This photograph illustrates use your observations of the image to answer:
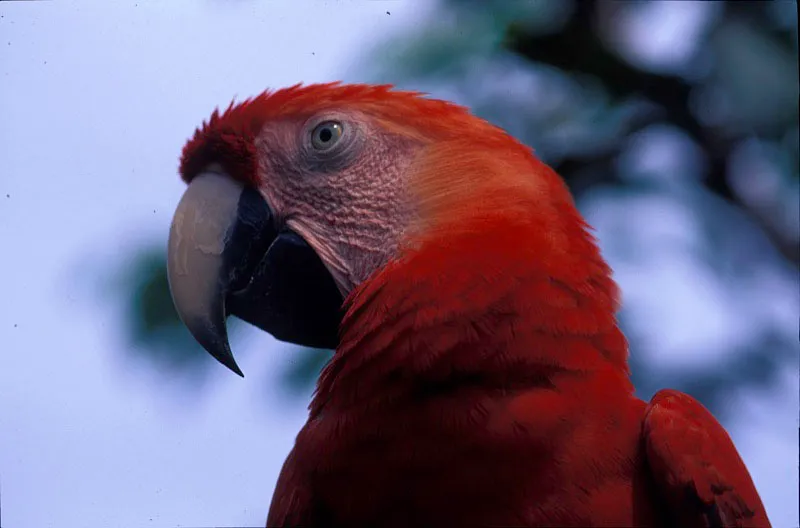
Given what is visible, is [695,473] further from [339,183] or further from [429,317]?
[339,183]

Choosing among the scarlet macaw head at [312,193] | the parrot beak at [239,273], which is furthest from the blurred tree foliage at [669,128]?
the parrot beak at [239,273]

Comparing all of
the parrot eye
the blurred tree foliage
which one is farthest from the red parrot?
the blurred tree foliage

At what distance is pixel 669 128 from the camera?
1376 mm

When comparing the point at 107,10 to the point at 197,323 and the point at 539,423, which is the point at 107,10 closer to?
the point at 197,323

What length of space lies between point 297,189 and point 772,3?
90 centimetres

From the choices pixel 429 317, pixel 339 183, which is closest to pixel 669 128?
pixel 339 183

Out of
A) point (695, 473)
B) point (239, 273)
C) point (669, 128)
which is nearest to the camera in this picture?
point (695, 473)

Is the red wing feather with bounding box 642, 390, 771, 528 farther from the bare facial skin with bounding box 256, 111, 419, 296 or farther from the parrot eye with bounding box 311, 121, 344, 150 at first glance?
the parrot eye with bounding box 311, 121, 344, 150

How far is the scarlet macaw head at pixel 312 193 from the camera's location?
90cm

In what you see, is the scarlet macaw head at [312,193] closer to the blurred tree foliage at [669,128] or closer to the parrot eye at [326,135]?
the parrot eye at [326,135]

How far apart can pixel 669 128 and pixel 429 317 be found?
807 mm

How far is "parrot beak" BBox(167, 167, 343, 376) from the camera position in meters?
0.90

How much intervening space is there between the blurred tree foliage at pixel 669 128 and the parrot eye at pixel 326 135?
32 cm

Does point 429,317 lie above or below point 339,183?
below
